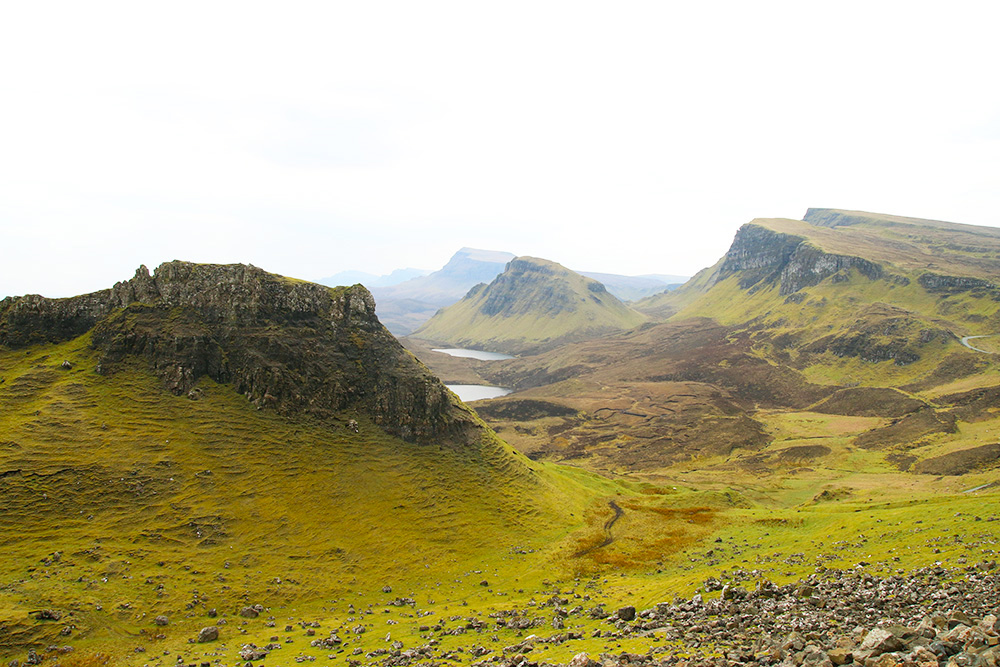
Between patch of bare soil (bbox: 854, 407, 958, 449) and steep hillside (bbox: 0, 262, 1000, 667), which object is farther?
patch of bare soil (bbox: 854, 407, 958, 449)

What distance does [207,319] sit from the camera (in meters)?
76.9

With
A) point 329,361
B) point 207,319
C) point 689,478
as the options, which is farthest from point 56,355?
point 689,478

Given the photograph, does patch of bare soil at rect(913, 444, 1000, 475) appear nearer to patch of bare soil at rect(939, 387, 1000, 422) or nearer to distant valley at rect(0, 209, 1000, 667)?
distant valley at rect(0, 209, 1000, 667)

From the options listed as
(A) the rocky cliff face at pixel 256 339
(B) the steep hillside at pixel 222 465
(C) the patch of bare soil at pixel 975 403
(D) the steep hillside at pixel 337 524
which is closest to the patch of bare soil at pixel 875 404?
(C) the patch of bare soil at pixel 975 403

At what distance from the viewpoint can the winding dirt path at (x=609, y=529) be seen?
67481 mm

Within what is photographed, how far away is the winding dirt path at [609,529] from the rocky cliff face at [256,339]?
26.4 metres

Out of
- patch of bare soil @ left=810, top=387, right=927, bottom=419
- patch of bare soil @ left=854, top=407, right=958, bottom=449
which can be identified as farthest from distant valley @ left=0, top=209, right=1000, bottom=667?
patch of bare soil @ left=810, top=387, right=927, bottom=419

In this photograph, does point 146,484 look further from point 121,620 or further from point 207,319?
point 207,319

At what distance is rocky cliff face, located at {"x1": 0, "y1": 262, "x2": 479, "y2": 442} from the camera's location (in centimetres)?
7175

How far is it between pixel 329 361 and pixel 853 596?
7036 centimetres

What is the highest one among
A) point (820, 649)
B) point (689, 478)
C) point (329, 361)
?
point (329, 361)

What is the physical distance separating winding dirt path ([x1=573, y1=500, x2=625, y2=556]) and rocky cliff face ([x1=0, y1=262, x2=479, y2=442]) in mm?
26443

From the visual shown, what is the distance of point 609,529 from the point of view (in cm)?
7538

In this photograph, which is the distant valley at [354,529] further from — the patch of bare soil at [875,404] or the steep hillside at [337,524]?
the patch of bare soil at [875,404]
